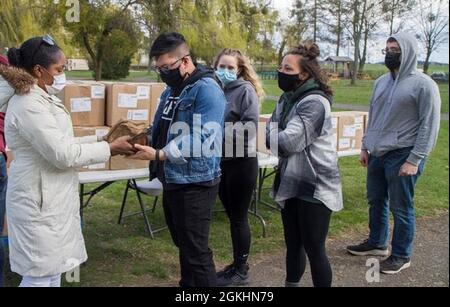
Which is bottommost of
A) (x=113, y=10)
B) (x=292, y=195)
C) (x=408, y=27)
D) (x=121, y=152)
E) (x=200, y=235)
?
(x=200, y=235)

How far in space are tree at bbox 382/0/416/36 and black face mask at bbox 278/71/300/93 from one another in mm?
1911

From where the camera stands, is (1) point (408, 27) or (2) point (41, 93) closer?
(2) point (41, 93)

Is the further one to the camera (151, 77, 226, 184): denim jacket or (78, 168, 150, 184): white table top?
(78, 168, 150, 184): white table top

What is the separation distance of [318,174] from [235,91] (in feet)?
3.29

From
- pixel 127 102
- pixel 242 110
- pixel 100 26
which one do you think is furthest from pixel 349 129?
pixel 100 26

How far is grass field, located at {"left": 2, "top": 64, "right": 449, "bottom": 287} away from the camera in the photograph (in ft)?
12.0

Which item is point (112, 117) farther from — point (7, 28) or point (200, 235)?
point (7, 28)

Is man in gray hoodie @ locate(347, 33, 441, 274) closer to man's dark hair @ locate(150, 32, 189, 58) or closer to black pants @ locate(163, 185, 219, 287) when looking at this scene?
black pants @ locate(163, 185, 219, 287)

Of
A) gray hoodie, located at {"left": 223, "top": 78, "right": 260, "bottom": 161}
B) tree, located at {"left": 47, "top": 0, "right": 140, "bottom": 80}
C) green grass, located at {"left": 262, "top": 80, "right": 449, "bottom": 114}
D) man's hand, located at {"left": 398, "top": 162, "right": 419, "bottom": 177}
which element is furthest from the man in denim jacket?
tree, located at {"left": 47, "top": 0, "right": 140, "bottom": 80}

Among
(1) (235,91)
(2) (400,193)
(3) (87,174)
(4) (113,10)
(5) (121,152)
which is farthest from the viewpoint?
(4) (113,10)

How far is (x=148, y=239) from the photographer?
4.36m

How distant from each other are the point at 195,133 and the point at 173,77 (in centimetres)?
35

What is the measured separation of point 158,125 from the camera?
2670 millimetres
